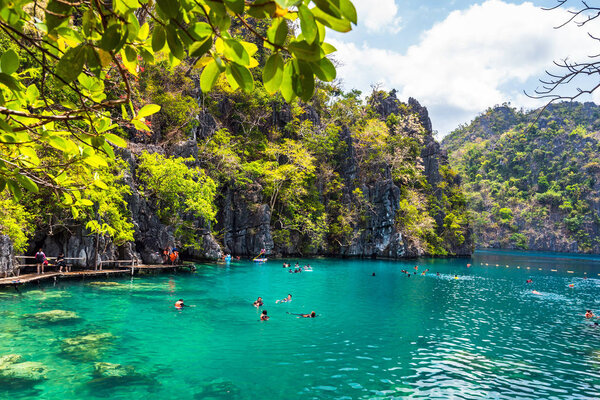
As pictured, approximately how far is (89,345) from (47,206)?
1079cm

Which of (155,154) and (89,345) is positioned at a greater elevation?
(155,154)

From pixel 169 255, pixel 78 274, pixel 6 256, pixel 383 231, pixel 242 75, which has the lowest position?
pixel 78 274

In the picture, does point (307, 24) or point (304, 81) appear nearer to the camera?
point (307, 24)

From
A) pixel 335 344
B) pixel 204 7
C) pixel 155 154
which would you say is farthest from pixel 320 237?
pixel 204 7

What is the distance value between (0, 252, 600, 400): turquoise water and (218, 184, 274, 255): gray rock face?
1419 centimetres

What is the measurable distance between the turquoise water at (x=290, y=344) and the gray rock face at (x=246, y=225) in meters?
14.2

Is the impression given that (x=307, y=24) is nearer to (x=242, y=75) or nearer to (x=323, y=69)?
(x=323, y=69)

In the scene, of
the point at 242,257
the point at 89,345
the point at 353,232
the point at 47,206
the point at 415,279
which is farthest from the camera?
the point at 353,232

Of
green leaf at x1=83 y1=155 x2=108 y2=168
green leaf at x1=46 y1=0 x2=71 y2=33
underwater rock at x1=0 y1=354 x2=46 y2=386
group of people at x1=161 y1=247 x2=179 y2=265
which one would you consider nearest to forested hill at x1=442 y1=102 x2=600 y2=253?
group of people at x1=161 y1=247 x2=179 y2=265

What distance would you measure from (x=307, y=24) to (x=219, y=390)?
8.85m

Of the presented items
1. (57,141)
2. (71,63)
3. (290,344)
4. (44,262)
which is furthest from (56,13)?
(44,262)

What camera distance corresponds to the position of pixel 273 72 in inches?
44.5

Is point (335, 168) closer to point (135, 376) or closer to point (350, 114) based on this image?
point (350, 114)

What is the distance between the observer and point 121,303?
48.9 ft
